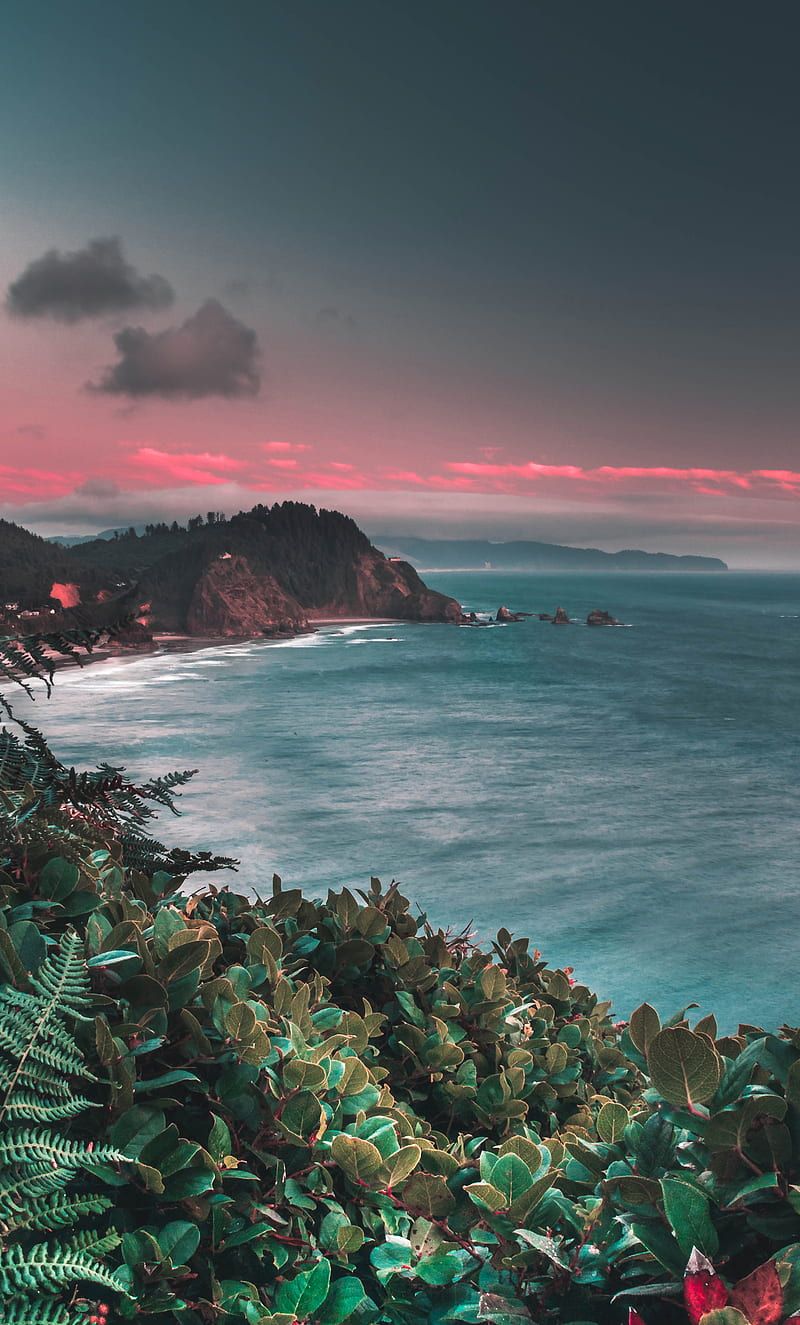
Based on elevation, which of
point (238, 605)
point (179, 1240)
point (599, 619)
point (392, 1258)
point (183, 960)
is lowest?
point (392, 1258)

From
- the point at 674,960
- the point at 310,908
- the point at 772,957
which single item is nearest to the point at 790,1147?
the point at 310,908

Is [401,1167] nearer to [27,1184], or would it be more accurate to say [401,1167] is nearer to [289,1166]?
[289,1166]

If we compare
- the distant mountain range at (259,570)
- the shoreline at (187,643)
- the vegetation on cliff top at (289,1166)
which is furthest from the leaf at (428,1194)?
the distant mountain range at (259,570)

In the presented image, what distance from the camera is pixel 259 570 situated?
112688mm

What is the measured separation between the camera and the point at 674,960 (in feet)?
55.8

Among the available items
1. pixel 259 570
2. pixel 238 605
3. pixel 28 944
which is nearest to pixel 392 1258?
pixel 28 944

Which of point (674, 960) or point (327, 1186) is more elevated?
point (327, 1186)

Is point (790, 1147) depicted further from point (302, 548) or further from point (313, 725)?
point (302, 548)

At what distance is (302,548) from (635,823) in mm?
108049

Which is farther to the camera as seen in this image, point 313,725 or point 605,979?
point 313,725

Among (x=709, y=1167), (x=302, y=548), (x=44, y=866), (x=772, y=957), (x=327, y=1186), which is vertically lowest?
(x=772, y=957)

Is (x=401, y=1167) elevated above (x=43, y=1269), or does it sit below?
below

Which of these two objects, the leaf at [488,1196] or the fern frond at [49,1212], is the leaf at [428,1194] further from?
the fern frond at [49,1212]

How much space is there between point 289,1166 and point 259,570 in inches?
4485
